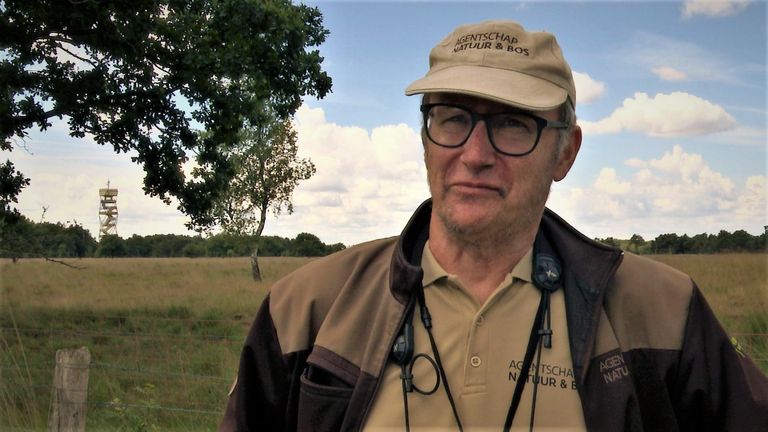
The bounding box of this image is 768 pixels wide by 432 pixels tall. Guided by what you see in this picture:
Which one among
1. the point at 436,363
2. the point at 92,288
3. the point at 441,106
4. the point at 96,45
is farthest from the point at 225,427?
the point at 92,288

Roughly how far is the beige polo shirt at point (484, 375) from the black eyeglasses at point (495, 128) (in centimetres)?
41

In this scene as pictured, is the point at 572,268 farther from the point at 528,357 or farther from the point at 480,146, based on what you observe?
the point at 480,146

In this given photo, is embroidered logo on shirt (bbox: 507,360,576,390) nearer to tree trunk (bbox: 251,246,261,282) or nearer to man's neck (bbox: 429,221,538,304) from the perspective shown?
A: man's neck (bbox: 429,221,538,304)

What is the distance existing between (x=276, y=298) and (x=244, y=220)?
35977 mm

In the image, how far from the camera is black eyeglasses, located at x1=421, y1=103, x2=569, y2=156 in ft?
7.28

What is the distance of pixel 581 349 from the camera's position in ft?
7.02

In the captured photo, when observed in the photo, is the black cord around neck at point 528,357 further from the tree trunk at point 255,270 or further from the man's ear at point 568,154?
the tree trunk at point 255,270

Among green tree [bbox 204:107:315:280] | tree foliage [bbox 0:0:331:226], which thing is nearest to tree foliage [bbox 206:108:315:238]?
green tree [bbox 204:107:315:280]

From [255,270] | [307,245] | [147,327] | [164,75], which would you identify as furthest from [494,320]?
[255,270]

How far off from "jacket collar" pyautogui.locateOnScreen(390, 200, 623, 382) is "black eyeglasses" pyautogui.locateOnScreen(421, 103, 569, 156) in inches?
13.1

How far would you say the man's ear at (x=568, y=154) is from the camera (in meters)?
2.39

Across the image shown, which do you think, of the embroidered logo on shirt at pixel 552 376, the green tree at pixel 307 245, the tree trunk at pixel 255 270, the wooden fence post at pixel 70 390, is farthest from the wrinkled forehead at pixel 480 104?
the tree trunk at pixel 255 270

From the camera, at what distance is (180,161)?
14.3 m

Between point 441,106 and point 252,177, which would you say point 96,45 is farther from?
point 252,177
